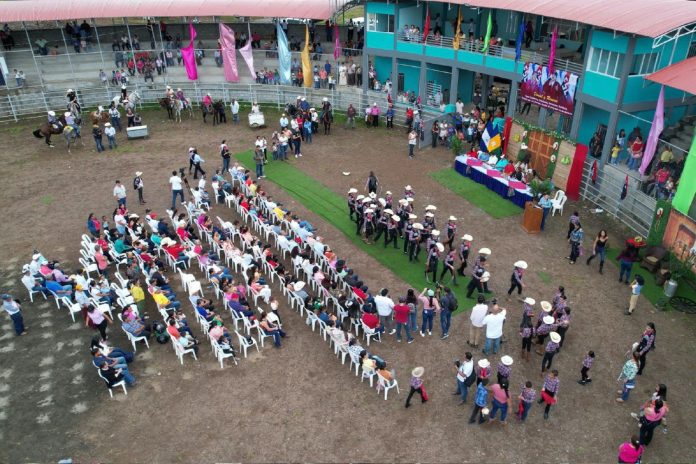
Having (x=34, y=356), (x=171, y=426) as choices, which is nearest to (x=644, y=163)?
(x=171, y=426)

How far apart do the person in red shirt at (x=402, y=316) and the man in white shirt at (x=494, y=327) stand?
1.95 m

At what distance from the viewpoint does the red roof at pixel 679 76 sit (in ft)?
60.7

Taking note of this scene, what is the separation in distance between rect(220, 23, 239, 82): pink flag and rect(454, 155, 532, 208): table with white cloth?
51.1 ft

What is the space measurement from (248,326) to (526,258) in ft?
31.4

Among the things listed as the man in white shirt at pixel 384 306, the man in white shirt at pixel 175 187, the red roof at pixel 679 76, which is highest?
the red roof at pixel 679 76

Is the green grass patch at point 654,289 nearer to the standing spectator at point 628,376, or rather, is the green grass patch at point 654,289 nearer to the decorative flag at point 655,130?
the standing spectator at point 628,376

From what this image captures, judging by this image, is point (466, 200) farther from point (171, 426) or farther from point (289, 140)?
point (171, 426)

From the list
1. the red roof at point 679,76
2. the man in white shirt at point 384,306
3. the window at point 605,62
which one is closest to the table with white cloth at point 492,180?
the window at point 605,62

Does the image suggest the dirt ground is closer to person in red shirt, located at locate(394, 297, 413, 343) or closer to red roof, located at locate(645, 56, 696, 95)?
person in red shirt, located at locate(394, 297, 413, 343)

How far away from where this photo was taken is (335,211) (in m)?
21.4

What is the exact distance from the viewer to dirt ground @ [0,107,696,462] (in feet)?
37.9

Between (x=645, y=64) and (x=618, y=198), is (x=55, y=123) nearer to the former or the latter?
(x=618, y=198)

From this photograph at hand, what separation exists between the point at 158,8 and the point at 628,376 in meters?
32.3

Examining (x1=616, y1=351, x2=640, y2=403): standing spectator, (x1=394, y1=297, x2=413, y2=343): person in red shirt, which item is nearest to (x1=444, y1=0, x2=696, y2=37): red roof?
(x1=616, y1=351, x2=640, y2=403): standing spectator
